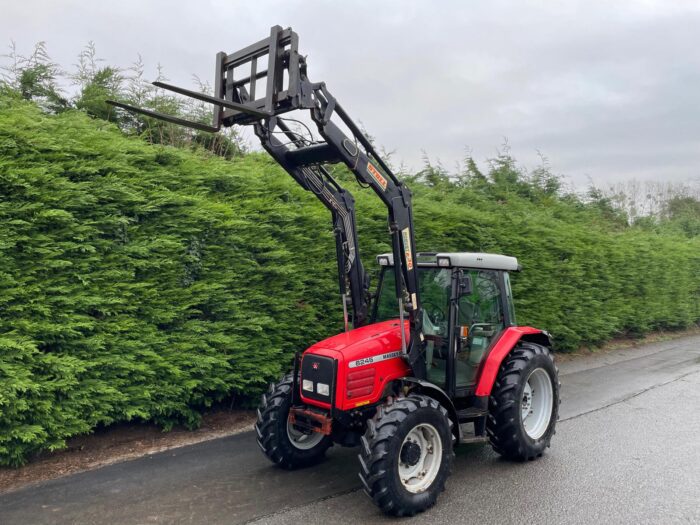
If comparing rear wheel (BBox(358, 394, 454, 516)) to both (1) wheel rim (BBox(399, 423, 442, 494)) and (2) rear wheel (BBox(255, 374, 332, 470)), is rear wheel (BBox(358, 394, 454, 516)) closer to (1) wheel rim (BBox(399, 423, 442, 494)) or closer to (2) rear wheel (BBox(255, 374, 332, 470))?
(1) wheel rim (BBox(399, 423, 442, 494))

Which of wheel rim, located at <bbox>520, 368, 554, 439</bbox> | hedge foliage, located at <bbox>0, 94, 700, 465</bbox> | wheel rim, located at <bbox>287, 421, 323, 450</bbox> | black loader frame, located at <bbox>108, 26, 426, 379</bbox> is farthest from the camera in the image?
wheel rim, located at <bbox>520, 368, 554, 439</bbox>

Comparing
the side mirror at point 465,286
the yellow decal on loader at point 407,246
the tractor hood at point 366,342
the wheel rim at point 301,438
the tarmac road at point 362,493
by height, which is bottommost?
the tarmac road at point 362,493

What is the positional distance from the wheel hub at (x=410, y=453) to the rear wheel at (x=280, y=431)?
3.24 feet

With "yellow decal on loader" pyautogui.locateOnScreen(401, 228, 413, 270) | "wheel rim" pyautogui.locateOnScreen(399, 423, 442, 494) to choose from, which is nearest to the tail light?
"wheel rim" pyautogui.locateOnScreen(399, 423, 442, 494)

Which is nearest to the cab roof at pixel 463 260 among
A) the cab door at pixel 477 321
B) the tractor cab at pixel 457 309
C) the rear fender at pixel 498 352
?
the tractor cab at pixel 457 309

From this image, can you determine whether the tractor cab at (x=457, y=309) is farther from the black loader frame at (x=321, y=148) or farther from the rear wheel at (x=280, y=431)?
the rear wheel at (x=280, y=431)

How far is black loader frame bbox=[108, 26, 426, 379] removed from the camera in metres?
3.76

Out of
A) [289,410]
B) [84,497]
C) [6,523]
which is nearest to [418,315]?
[289,410]

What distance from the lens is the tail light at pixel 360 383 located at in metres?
4.29

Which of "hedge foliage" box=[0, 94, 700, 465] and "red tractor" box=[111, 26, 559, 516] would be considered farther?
"hedge foliage" box=[0, 94, 700, 465]

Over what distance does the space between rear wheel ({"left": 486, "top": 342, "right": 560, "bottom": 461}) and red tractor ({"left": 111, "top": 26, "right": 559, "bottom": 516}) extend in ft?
0.04

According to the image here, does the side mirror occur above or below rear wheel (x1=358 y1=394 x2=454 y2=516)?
above

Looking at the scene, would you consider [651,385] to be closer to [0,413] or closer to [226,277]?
[226,277]

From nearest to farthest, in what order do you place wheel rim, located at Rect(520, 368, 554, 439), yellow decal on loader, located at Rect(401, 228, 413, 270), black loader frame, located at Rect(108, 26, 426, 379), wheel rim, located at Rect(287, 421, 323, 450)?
black loader frame, located at Rect(108, 26, 426, 379) < yellow decal on loader, located at Rect(401, 228, 413, 270) < wheel rim, located at Rect(287, 421, 323, 450) < wheel rim, located at Rect(520, 368, 554, 439)
